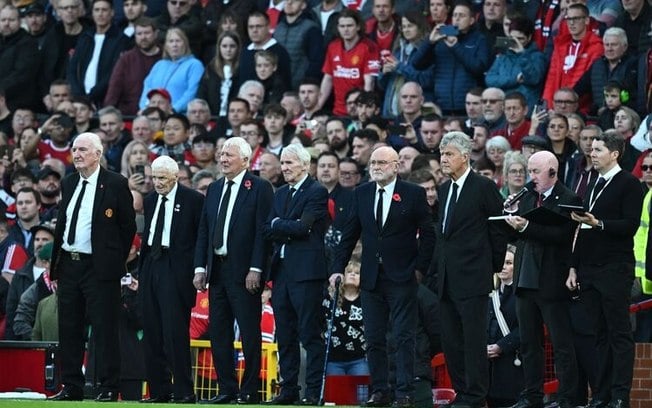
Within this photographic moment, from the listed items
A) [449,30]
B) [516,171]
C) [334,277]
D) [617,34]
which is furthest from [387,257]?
[449,30]

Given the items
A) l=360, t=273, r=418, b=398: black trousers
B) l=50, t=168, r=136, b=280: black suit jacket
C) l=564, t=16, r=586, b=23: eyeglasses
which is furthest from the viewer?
l=564, t=16, r=586, b=23: eyeglasses

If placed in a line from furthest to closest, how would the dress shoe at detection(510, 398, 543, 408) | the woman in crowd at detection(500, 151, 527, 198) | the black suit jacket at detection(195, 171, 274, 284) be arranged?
the woman in crowd at detection(500, 151, 527, 198) → the black suit jacket at detection(195, 171, 274, 284) → the dress shoe at detection(510, 398, 543, 408)

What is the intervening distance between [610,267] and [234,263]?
3.49 m

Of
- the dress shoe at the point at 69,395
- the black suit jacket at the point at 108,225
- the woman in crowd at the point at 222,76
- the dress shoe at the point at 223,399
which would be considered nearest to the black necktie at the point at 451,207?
the dress shoe at the point at 223,399

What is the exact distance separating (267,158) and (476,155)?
7.81ft

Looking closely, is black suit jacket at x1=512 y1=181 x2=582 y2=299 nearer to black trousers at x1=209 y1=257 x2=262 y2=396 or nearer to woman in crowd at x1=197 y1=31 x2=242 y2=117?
black trousers at x1=209 y1=257 x2=262 y2=396

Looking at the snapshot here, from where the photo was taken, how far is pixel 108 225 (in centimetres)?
1509

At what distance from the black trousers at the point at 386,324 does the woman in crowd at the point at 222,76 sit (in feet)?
25.6

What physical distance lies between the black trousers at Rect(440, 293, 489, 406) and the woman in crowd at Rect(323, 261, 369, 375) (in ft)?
7.20

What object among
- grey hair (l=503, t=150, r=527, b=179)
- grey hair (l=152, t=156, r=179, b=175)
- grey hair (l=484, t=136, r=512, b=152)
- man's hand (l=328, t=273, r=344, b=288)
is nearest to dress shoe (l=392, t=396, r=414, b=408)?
man's hand (l=328, t=273, r=344, b=288)

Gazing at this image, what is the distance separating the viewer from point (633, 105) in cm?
1853

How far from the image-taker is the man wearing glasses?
1908 cm

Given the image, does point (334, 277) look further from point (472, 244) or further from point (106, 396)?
point (106, 396)

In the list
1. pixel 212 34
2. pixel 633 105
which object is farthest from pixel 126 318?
pixel 212 34
